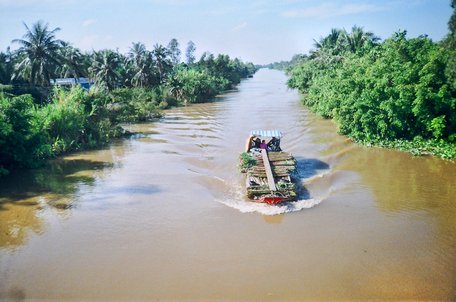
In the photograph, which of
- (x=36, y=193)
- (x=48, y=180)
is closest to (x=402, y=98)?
(x=48, y=180)

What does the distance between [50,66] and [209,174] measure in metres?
24.5

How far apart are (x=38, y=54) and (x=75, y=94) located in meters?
14.1

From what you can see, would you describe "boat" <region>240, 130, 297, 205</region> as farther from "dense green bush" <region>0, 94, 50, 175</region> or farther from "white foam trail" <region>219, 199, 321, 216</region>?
"dense green bush" <region>0, 94, 50, 175</region>

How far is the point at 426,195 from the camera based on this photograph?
41.8 ft

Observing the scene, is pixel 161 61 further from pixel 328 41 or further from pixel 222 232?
pixel 222 232

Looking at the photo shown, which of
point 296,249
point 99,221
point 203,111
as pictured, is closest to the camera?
point 296,249

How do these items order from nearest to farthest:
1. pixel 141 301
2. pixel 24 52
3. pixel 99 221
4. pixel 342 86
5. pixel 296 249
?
pixel 141 301, pixel 296 249, pixel 99 221, pixel 342 86, pixel 24 52

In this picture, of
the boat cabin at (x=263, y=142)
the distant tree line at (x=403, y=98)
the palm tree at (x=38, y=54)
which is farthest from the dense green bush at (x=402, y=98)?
the palm tree at (x=38, y=54)

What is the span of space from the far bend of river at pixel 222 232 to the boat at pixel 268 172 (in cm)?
43

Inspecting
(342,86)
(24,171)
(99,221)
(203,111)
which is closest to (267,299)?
(99,221)

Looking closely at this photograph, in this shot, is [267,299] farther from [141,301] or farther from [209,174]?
[209,174]

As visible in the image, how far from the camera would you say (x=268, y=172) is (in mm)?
12898

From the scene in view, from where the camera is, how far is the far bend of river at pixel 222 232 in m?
7.88

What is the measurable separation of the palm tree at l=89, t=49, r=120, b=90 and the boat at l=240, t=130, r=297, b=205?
27363 mm
